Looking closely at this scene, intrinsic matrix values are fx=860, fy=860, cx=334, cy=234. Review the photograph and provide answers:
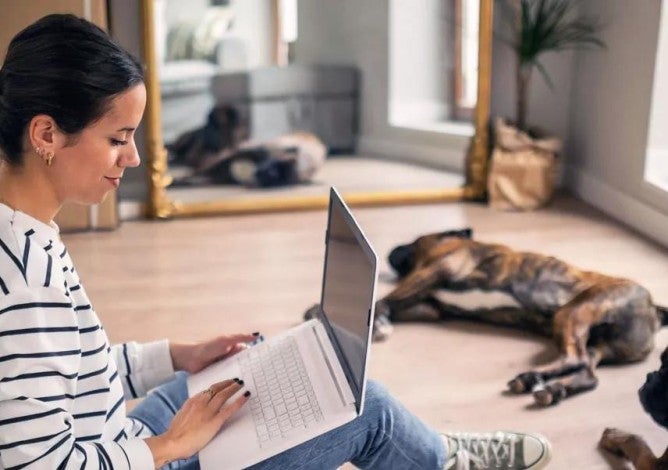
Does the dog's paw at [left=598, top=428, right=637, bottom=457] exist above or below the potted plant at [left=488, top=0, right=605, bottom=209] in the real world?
below

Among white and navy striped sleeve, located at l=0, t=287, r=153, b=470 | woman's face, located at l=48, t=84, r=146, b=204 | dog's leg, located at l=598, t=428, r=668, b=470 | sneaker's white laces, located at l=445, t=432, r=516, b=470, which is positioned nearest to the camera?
white and navy striped sleeve, located at l=0, t=287, r=153, b=470

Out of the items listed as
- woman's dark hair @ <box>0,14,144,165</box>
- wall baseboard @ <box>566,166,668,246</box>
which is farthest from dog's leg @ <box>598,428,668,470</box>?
wall baseboard @ <box>566,166,668,246</box>

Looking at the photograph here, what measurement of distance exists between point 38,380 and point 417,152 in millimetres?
3528

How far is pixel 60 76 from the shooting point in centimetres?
104

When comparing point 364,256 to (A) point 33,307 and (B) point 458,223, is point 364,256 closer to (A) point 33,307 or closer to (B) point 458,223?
(A) point 33,307

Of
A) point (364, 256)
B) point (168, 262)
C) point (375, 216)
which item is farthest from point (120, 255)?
point (364, 256)

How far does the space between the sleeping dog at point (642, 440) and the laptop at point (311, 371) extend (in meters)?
0.67

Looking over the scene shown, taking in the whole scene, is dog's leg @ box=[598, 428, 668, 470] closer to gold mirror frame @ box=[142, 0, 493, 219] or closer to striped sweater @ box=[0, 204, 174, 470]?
striped sweater @ box=[0, 204, 174, 470]

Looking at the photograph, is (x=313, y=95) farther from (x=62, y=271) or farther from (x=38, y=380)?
(x=38, y=380)

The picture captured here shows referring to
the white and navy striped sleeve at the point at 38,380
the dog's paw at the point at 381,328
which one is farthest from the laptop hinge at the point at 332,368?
the dog's paw at the point at 381,328

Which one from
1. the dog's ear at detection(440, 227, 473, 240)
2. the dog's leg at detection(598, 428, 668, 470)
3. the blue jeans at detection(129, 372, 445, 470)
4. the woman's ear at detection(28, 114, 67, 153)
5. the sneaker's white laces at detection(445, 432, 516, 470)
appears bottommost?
the dog's leg at detection(598, 428, 668, 470)

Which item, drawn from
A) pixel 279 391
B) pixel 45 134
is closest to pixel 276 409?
pixel 279 391

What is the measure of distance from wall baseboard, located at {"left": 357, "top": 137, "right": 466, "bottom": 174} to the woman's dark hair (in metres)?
3.26

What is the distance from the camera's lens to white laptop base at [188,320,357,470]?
4.03ft
